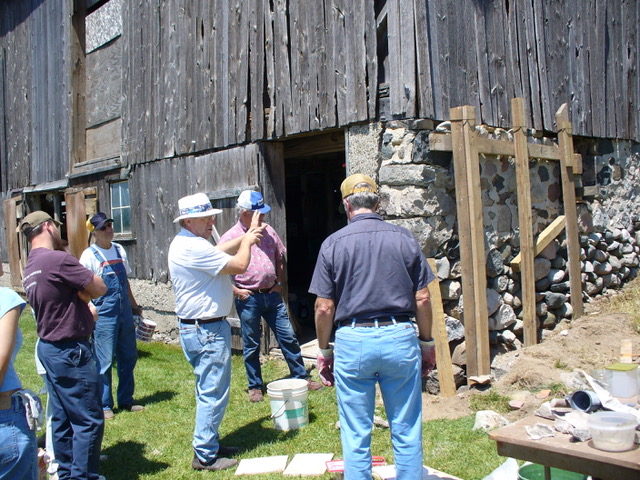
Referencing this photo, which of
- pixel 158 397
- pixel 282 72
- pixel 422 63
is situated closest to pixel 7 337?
pixel 158 397

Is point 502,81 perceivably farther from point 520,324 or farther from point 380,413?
point 380,413

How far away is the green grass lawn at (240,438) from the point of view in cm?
414

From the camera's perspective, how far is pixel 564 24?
7.48 meters

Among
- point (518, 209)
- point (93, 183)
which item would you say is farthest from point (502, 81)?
point (93, 183)

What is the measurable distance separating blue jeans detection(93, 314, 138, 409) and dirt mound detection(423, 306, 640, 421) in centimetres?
259

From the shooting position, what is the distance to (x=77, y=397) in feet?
12.2

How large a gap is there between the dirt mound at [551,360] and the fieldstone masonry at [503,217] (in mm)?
250

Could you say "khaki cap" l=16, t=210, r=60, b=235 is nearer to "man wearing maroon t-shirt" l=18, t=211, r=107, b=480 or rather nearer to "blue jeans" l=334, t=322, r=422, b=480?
"man wearing maroon t-shirt" l=18, t=211, r=107, b=480

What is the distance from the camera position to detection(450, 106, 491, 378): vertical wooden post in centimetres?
561

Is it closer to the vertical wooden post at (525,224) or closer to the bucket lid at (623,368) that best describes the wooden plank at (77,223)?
the vertical wooden post at (525,224)

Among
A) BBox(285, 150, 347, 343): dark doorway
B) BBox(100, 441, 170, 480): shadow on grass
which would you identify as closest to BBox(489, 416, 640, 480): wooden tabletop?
BBox(100, 441, 170, 480): shadow on grass

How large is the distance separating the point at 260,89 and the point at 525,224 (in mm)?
3136

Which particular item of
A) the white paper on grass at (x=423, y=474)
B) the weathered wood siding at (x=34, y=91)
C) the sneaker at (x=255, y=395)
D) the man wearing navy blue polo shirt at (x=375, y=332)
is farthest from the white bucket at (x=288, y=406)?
the weathered wood siding at (x=34, y=91)

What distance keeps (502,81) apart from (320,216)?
4969 mm
